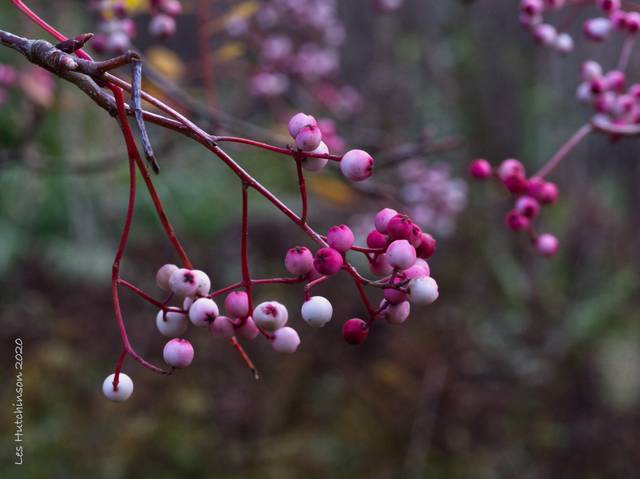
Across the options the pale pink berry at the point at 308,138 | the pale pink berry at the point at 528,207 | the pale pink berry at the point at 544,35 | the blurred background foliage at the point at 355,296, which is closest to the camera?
the pale pink berry at the point at 308,138

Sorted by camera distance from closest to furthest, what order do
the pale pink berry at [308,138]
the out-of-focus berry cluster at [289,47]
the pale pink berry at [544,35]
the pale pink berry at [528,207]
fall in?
the pale pink berry at [308,138] < the pale pink berry at [528,207] < the pale pink berry at [544,35] < the out-of-focus berry cluster at [289,47]

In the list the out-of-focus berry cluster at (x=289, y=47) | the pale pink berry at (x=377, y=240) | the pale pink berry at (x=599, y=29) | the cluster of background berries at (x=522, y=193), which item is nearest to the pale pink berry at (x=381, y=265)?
the pale pink berry at (x=377, y=240)

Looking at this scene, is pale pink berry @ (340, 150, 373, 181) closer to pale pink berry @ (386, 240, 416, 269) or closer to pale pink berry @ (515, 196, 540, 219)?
pale pink berry @ (386, 240, 416, 269)

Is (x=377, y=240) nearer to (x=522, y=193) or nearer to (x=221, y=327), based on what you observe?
(x=221, y=327)

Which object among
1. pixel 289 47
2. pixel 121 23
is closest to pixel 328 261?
pixel 121 23

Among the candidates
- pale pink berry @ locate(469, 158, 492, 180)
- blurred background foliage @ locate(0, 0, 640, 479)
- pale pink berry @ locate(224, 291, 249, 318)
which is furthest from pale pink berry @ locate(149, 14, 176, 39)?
pale pink berry @ locate(224, 291, 249, 318)

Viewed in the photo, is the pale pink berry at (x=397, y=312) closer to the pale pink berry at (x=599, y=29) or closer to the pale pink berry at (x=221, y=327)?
the pale pink berry at (x=221, y=327)

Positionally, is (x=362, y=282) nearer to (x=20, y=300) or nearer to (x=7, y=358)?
(x=7, y=358)

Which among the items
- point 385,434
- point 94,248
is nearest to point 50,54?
point 385,434
